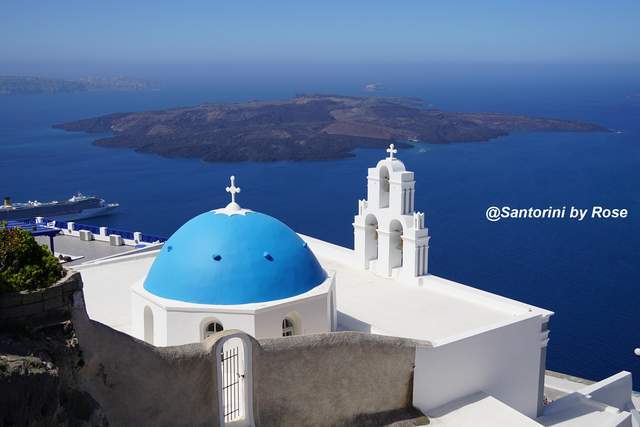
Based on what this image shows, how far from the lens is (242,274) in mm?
10703

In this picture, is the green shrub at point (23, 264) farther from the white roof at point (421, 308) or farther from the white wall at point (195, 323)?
the white roof at point (421, 308)

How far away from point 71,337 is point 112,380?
3.05ft

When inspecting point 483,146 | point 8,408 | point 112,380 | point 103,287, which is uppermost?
point 8,408

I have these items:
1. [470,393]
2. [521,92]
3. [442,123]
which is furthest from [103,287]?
[521,92]

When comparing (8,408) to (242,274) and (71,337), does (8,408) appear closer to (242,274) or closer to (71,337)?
(71,337)

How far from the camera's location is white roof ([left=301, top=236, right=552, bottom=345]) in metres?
12.1

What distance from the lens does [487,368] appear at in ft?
38.5

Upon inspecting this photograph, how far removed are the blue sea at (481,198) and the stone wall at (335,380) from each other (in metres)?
17.7

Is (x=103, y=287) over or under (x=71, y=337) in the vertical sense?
under

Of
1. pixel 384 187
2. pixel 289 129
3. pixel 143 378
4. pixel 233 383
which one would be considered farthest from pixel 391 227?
pixel 289 129

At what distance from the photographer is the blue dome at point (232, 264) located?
10617mm

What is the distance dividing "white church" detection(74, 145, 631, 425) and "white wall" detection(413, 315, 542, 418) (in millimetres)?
20

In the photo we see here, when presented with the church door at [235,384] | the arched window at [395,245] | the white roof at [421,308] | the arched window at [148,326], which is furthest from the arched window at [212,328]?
the arched window at [395,245]

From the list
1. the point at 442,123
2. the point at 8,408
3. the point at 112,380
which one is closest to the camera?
the point at 8,408
